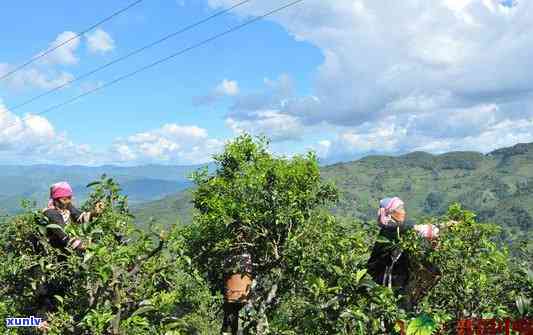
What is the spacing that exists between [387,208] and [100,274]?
4.34 m

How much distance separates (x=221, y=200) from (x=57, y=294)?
5385 mm

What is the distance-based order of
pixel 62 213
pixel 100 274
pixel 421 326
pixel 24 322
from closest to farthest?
pixel 421 326 → pixel 100 274 → pixel 24 322 → pixel 62 213

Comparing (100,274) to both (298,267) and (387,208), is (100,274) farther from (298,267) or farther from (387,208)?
(298,267)

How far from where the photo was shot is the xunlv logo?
308 inches

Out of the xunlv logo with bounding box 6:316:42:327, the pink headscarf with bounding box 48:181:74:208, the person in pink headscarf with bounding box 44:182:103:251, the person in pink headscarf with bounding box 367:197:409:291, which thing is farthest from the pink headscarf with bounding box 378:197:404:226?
the xunlv logo with bounding box 6:316:42:327

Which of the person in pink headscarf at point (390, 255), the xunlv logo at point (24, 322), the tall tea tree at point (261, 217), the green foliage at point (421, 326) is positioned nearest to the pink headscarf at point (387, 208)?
the person in pink headscarf at point (390, 255)

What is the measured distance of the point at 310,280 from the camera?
7207 mm

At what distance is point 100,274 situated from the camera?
22.3 ft

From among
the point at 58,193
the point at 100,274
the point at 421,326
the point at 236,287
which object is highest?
the point at 58,193

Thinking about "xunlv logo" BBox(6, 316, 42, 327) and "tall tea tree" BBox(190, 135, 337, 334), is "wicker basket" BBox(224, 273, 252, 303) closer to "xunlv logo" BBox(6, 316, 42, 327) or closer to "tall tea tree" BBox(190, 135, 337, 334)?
"tall tea tree" BBox(190, 135, 337, 334)

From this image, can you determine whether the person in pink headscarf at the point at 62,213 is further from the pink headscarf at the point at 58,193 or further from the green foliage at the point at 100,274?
the green foliage at the point at 100,274

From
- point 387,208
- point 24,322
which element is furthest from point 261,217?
point 24,322

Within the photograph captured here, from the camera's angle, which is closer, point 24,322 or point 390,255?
point 24,322

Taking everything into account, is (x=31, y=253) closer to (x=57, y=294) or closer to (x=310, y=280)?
(x=57, y=294)
